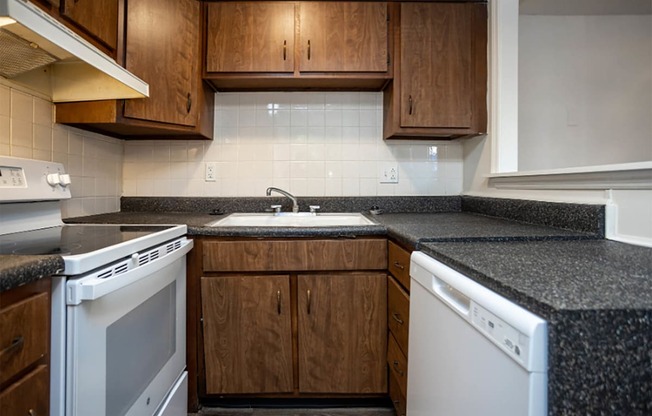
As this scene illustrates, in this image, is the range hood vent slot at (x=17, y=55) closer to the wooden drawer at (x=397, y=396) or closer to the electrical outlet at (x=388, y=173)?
the electrical outlet at (x=388, y=173)

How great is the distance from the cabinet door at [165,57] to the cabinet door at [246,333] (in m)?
0.84

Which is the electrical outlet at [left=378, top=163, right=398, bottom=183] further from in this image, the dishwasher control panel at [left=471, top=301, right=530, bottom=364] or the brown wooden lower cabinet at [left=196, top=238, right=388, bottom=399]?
the dishwasher control panel at [left=471, top=301, right=530, bottom=364]

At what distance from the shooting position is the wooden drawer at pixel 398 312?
115cm

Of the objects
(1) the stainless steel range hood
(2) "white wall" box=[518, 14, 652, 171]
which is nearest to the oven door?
(1) the stainless steel range hood

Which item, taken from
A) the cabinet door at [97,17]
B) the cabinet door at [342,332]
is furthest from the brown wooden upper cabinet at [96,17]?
the cabinet door at [342,332]

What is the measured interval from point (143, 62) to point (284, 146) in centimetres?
80

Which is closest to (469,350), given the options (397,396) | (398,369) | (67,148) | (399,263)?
(399,263)

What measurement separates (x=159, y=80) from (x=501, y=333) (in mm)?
1676

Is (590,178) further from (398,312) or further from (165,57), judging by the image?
(165,57)

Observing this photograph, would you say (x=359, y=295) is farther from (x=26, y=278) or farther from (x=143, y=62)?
(x=143, y=62)

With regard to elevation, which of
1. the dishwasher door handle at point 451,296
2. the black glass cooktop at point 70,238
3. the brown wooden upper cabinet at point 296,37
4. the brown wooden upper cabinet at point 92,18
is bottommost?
the dishwasher door handle at point 451,296

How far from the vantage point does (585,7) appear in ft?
6.06

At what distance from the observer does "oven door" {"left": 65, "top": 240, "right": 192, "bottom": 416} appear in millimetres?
738

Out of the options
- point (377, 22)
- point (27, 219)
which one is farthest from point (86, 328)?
point (377, 22)
